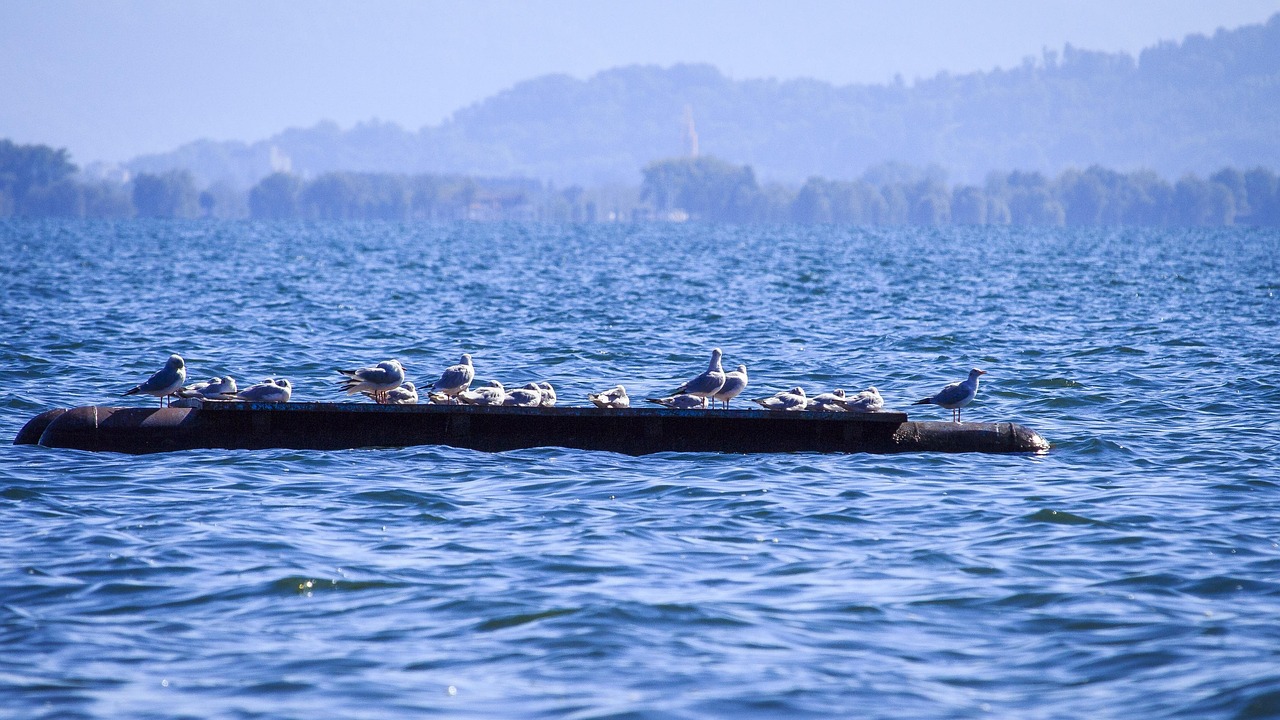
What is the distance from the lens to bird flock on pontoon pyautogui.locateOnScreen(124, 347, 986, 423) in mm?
16969

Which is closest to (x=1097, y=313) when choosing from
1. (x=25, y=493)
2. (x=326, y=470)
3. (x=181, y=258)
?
(x=326, y=470)

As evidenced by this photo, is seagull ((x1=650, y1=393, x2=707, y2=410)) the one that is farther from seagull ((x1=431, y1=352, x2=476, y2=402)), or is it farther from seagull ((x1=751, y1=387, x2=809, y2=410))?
A: seagull ((x1=431, y1=352, x2=476, y2=402))

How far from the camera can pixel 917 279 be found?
6450cm

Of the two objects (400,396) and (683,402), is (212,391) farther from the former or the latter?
(683,402)

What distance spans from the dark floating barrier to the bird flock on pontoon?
0.18m

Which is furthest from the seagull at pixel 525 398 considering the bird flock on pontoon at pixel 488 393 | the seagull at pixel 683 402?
the seagull at pixel 683 402

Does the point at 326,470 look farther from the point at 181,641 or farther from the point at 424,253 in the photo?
the point at 424,253

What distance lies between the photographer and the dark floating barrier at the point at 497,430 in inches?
658

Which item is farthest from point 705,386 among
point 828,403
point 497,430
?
point 497,430

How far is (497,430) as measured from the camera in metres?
17.0

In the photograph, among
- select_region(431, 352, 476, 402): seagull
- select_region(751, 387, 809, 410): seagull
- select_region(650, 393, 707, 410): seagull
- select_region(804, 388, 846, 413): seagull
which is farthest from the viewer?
select_region(431, 352, 476, 402): seagull

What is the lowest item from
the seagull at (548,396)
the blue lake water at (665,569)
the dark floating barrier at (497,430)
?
the blue lake water at (665,569)

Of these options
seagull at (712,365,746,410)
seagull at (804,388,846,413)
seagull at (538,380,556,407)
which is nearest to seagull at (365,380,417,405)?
seagull at (538,380,556,407)

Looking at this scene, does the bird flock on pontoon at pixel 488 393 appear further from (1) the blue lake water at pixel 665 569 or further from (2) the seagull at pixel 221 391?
(1) the blue lake water at pixel 665 569
